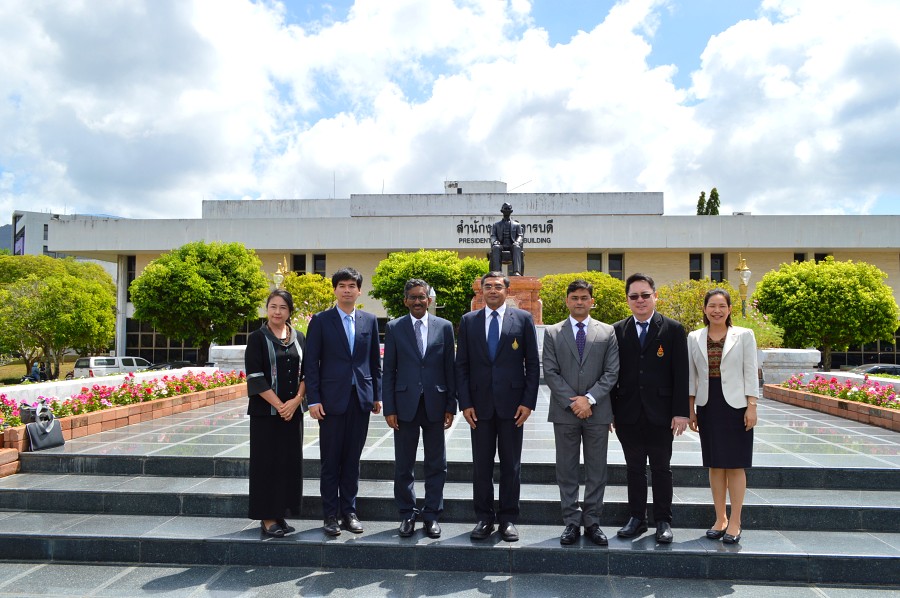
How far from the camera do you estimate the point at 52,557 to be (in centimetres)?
376

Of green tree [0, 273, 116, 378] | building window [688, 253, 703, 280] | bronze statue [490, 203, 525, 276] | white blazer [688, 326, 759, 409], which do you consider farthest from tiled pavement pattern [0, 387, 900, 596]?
building window [688, 253, 703, 280]

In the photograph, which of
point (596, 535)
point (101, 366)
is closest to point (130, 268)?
point (101, 366)

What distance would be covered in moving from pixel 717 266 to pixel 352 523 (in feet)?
105

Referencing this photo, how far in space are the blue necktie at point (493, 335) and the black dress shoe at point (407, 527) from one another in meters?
1.17

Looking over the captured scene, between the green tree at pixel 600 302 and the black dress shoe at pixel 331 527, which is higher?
the green tree at pixel 600 302

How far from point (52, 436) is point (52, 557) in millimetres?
1846

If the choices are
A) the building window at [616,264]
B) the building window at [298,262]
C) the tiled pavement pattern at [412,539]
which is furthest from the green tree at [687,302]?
the building window at [298,262]

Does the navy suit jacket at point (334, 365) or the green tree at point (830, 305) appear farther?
the green tree at point (830, 305)

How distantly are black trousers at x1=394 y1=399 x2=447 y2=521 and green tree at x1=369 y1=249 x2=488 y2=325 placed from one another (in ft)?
71.5

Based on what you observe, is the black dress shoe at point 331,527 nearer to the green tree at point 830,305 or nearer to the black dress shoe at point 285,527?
the black dress shoe at point 285,527

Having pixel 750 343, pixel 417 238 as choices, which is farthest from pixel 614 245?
pixel 750 343

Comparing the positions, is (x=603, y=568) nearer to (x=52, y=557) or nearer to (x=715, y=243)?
(x=52, y=557)

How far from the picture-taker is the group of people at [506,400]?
360 centimetres

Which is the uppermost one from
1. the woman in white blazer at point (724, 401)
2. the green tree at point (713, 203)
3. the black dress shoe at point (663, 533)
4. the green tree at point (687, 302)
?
the green tree at point (713, 203)
